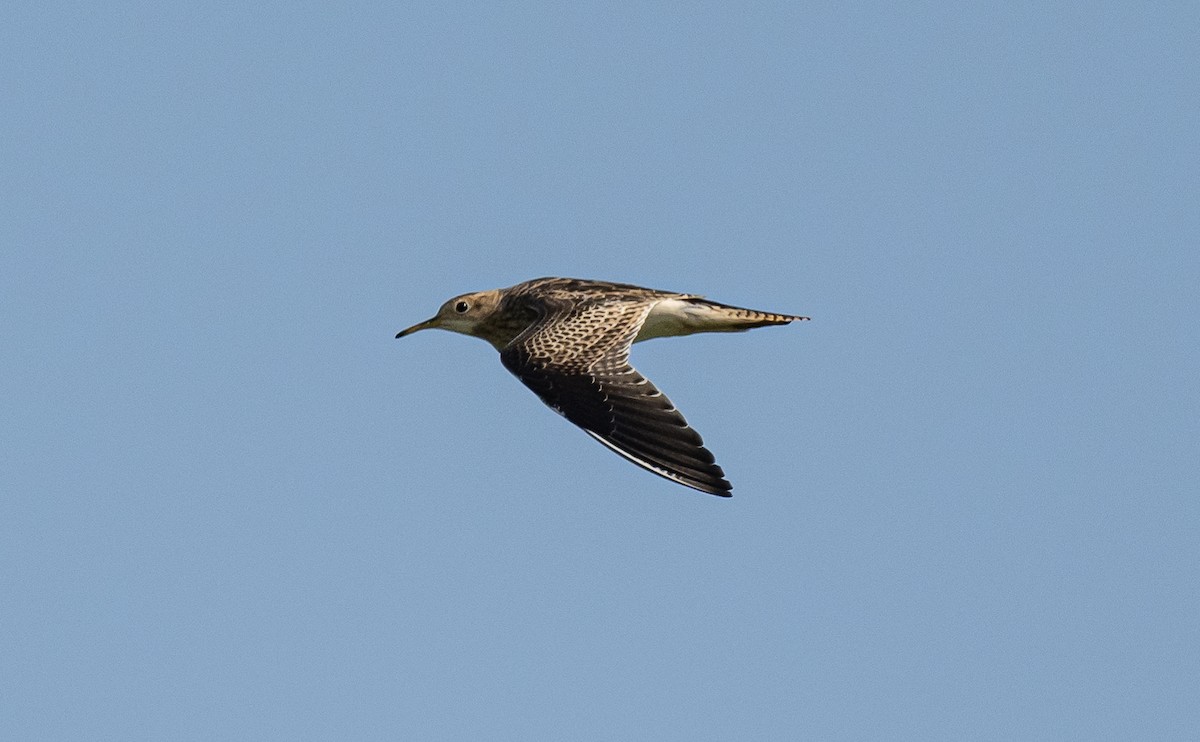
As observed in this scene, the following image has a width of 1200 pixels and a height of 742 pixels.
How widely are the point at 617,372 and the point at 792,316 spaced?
2688mm

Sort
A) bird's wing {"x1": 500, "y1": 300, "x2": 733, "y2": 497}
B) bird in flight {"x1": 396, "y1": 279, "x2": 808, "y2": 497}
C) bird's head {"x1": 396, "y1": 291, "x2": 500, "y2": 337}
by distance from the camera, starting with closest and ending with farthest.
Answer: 1. bird's wing {"x1": 500, "y1": 300, "x2": 733, "y2": 497}
2. bird in flight {"x1": 396, "y1": 279, "x2": 808, "y2": 497}
3. bird's head {"x1": 396, "y1": 291, "x2": 500, "y2": 337}

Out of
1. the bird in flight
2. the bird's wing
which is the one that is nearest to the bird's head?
the bird in flight

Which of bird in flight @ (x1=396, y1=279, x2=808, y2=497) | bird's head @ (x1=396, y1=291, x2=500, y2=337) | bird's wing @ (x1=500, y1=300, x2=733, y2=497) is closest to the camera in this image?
bird's wing @ (x1=500, y1=300, x2=733, y2=497)

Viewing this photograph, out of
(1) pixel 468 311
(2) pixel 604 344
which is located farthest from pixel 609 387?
(1) pixel 468 311

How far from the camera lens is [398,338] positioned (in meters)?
21.3

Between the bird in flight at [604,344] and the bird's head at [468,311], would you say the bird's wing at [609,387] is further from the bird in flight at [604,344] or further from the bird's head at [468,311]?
the bird's head at [468,311]

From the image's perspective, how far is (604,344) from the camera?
1711cm

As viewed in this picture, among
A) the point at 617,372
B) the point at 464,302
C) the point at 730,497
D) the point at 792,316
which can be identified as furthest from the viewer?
the point at 464,302

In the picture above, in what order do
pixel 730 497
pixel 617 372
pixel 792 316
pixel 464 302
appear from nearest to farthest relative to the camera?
pixel 730 497 < pixel 617 372 < pixel 792 316 < pixel 464 302

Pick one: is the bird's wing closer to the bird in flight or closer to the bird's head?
the bird in flight

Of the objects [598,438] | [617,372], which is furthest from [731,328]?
[598,438]

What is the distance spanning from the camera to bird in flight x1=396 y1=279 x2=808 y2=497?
15016 mm

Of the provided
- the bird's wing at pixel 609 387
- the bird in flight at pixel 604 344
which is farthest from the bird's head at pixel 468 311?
the bird's wing at pixel 609 387

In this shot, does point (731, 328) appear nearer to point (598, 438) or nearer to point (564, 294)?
point (564, 294)
